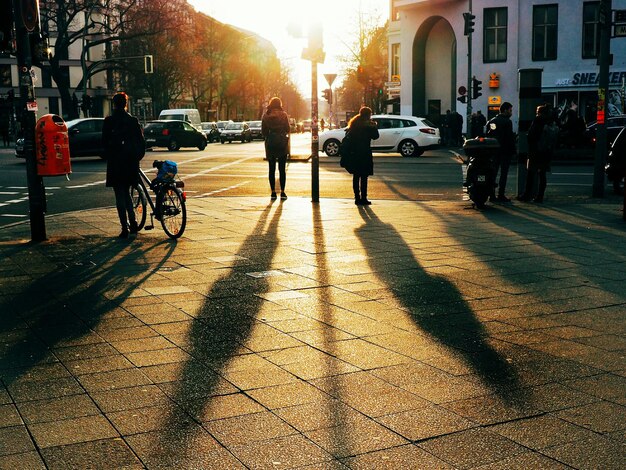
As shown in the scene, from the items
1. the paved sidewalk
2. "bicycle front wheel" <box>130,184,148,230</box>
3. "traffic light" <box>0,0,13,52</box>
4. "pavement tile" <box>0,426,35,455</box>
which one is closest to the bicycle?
"bicycle front wheel" <box>130,184,148,230</box>

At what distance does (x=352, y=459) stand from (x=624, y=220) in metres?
9.94

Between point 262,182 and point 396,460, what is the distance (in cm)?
1834

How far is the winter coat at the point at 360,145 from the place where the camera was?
50.2ft

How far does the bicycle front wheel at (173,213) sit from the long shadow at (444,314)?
7.90 ft

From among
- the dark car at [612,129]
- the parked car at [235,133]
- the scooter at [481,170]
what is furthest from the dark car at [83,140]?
the parked car at [235,133]

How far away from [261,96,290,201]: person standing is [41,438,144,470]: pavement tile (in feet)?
40.5

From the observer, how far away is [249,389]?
4762 millimetres

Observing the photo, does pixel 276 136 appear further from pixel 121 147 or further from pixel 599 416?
pixel 599 416

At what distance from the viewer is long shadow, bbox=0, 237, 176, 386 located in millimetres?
5777

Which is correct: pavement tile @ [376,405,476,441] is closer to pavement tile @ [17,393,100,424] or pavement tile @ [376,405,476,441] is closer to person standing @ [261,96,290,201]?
pavement tile @ [17,393,100,424]

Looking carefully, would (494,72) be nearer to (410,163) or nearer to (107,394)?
(410,163)

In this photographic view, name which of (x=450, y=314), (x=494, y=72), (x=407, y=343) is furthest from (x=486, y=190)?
(x=494, y=72)

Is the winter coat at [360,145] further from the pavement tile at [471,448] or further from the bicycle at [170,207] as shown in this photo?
the pavement tile at [471,448]

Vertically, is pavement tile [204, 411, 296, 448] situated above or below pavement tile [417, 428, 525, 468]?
above
